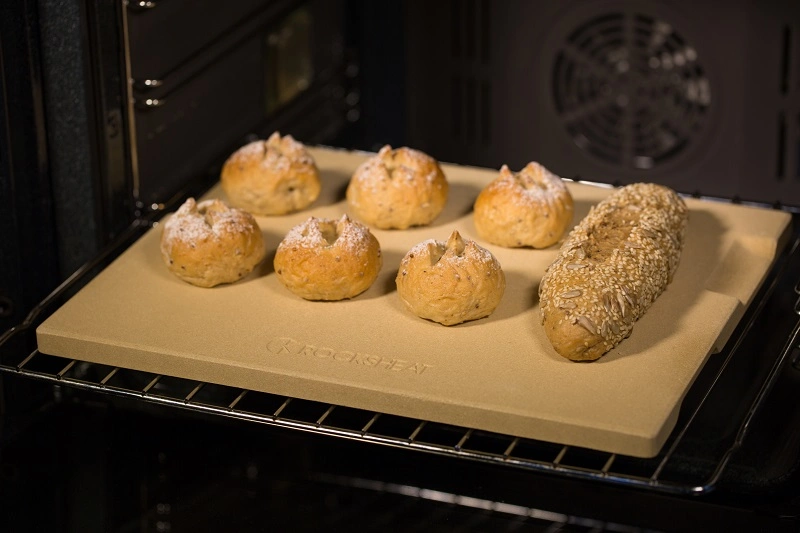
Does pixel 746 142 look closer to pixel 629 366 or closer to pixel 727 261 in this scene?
pixel 727 261

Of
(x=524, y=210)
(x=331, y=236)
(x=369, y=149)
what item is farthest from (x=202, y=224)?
(x=369, y=149)

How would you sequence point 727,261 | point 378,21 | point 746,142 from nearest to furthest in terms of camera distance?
point 727,261 < point 746,142 < point 378,21

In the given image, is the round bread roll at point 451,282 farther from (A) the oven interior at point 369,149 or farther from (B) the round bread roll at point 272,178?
(B) the round bread roll at point 272,178

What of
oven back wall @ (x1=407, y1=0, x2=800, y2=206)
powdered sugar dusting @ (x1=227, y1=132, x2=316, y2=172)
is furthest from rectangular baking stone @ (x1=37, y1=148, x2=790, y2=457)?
oven back wall @ (x1=407, y1=0, x2=800, y2=206)

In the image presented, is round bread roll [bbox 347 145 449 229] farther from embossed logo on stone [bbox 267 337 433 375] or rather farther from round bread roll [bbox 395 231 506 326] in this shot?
embossed logo on stone [bbox 267 337 433 375]

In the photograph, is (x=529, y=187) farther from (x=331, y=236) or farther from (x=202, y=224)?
(x=202, y=224)

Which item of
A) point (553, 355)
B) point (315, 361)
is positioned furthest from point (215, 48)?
point (553, 355)

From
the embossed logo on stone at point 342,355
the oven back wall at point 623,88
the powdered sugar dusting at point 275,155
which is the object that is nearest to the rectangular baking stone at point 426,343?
the embossed logo on stone at point 342,355
